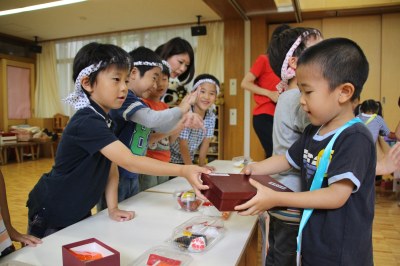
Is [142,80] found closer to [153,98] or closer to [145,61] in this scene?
[145,61]

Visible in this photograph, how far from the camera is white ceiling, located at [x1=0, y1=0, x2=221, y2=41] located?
17.5 feet

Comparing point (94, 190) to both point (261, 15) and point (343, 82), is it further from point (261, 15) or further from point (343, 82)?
point (261, 15)

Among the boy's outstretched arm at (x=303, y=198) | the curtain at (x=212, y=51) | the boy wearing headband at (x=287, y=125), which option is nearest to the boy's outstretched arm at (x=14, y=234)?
the boy's outstretched arm at (x=303, y=198)

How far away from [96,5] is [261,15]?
277 cm

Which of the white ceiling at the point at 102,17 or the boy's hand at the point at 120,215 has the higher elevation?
the white ceiling at the point at 102,17

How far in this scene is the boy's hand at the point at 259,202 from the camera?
88cm

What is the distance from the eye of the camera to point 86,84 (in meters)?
1.28

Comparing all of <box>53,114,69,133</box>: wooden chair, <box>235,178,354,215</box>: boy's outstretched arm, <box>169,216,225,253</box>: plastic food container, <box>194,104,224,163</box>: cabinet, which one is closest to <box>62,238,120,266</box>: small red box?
<box>169,216,225,253</box>: plastic food container

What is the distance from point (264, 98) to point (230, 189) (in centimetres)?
160

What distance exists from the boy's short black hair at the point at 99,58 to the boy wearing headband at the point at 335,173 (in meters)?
0.72

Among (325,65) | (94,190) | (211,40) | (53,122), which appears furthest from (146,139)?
(53,122)

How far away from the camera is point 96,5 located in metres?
5.42

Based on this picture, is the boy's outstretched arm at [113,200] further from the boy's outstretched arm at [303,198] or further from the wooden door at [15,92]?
the wooden door at [15,92]

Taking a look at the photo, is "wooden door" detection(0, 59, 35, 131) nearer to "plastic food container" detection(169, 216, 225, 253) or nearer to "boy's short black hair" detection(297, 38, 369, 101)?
"plastic food container" detection(169, 216, 225, 253)
